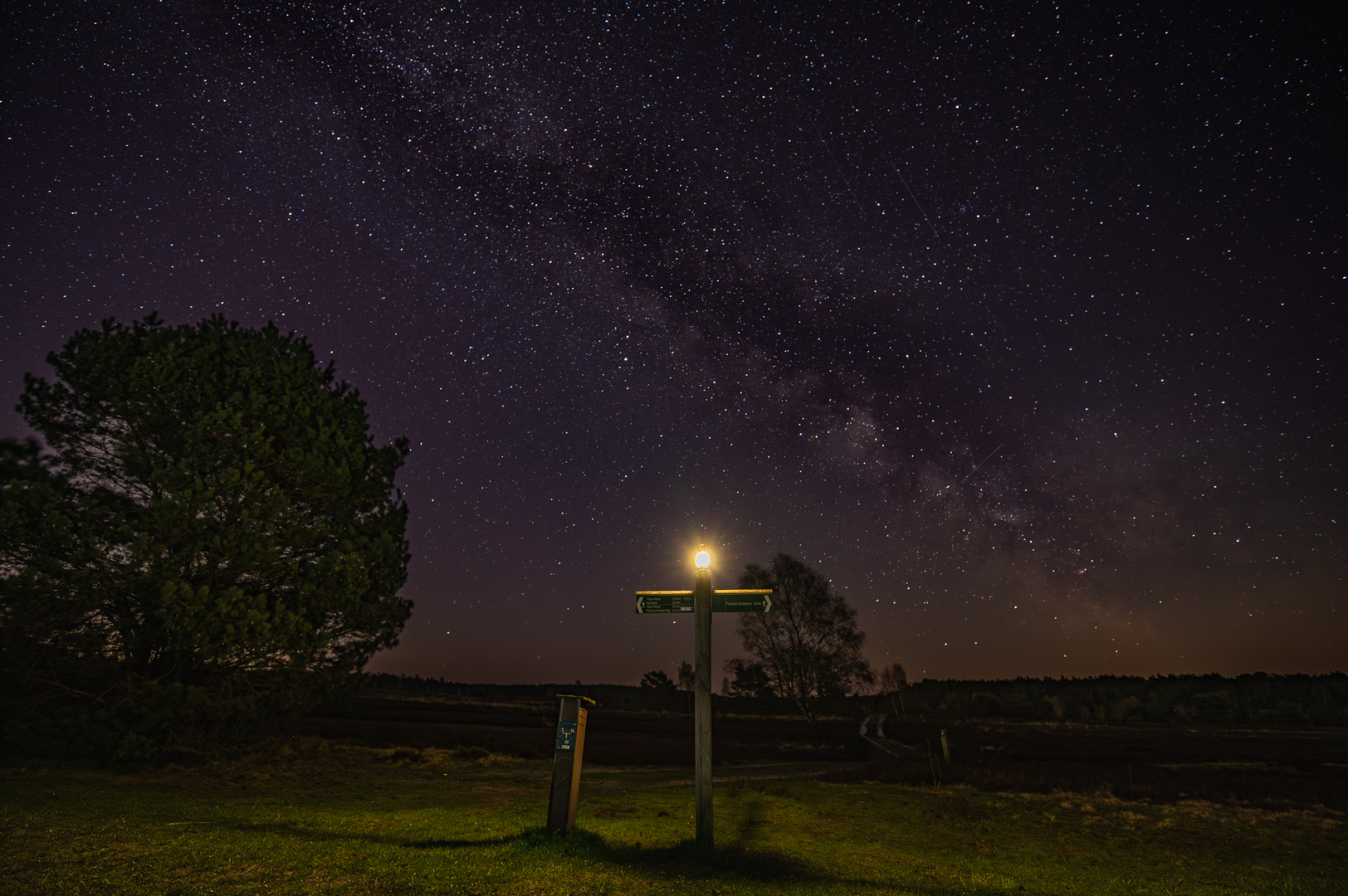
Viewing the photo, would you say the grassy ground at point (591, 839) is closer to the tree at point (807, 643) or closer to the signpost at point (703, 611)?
the signpost at point (703, 611)

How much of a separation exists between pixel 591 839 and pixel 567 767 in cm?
112

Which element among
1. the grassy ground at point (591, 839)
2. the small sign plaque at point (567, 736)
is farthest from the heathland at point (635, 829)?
the small sign plaque at point (567, 736)

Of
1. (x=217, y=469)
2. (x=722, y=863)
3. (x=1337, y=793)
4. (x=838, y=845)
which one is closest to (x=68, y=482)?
(x=217, y=469)

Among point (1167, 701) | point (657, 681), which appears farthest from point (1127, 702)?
point (657, 681)

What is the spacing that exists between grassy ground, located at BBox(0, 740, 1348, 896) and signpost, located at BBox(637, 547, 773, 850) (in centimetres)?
72

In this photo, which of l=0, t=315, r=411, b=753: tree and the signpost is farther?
l=0, t=315, r=411, b=753: tree

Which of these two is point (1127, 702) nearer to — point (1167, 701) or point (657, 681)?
point (1167, 701)

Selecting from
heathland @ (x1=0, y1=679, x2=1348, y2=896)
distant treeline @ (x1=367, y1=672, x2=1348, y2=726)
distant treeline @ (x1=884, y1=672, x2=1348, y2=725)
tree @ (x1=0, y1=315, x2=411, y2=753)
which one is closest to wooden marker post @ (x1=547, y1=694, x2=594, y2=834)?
heathland @ (x1=0, y1=679, x2=1348, y2=896)

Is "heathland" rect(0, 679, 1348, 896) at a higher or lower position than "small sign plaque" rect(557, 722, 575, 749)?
lower

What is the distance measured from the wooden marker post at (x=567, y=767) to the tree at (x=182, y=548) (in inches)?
352

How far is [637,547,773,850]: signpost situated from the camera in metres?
9.73

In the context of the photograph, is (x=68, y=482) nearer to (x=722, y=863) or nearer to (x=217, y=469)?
(x=217, y=469)

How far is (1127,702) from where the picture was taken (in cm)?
12050

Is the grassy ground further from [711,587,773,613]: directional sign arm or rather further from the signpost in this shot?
[711,587,773,613]: directional sign arm
